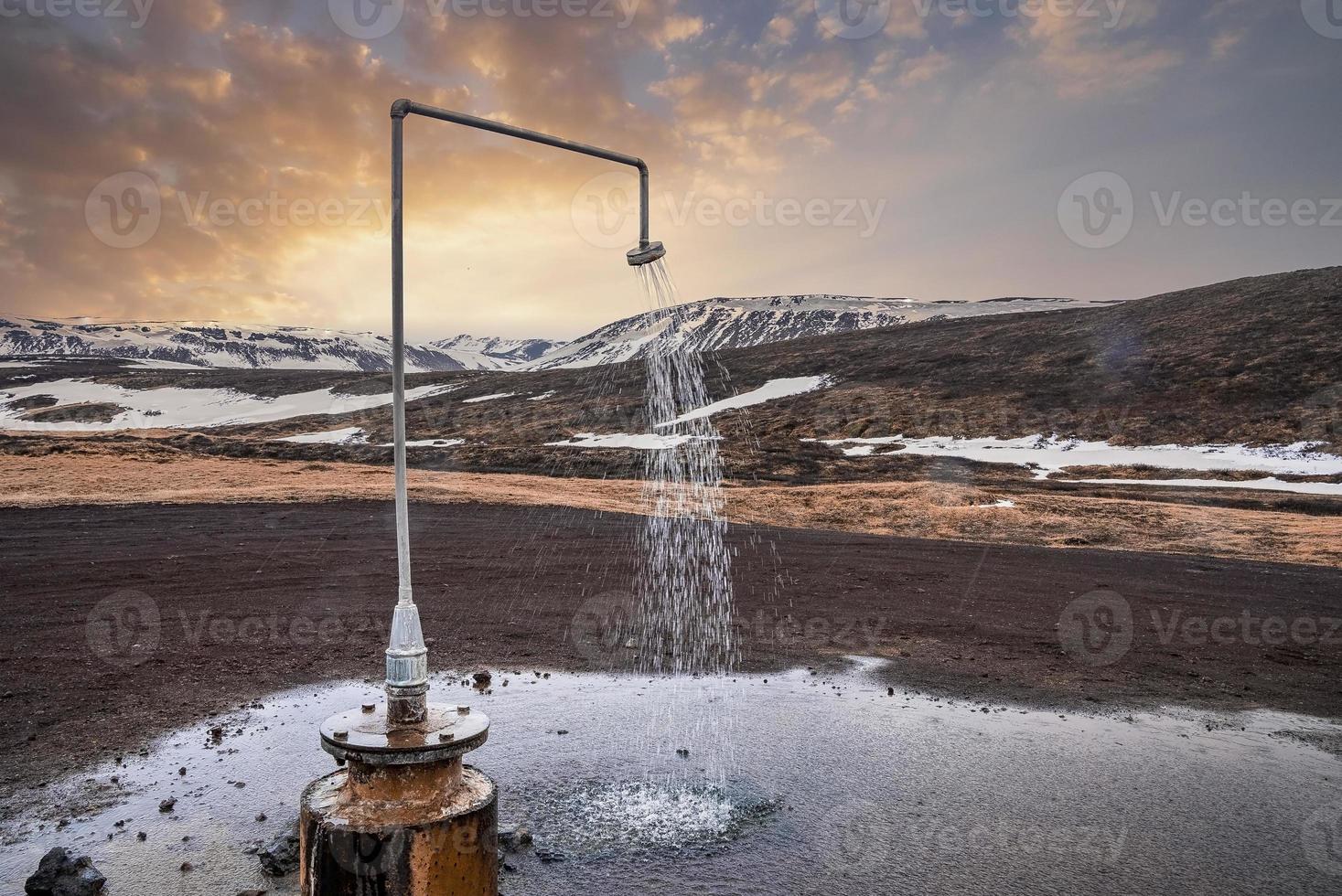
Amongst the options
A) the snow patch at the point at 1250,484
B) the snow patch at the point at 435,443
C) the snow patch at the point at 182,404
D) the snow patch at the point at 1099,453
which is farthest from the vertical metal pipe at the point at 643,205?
the snow patch at the point at 182,404

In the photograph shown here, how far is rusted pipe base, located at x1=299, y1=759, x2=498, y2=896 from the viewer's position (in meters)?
3.38

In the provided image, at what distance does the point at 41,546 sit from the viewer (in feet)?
55.1

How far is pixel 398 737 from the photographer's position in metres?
3.59

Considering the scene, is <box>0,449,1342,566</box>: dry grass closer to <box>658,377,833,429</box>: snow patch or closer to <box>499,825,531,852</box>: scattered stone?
<box>499,825,531,852</box>: scattered stone

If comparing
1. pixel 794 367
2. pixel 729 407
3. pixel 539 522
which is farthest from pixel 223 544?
pixel 794 367

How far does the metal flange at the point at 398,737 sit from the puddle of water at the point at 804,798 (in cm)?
168

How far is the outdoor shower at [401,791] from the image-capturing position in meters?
3.40

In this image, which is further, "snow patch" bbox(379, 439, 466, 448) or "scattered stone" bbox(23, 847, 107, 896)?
"snow patch" bbox(379, 439, 466, 448)

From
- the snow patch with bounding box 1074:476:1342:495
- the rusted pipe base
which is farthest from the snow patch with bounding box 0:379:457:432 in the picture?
the rusted pipe base

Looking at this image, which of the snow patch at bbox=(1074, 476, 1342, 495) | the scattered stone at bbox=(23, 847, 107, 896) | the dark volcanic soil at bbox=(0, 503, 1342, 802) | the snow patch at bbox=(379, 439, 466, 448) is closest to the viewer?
the scattered stone at bbox=(23, 847, 107, 896)

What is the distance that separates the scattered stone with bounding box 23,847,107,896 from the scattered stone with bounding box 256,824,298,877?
0.85 meters

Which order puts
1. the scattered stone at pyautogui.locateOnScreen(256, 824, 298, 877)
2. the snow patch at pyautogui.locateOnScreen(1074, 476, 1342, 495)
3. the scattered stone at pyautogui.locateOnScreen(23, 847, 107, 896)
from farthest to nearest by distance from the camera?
the snow patch at pyautogui.locateOnScreen(1074, 476, 1342, 495) → the scattered stone at pyautogui.locateOnScreen(256, 824, 298, 877) → the scattered stone at pyautogui.locateOnScreen(23, 847, 107, 896)

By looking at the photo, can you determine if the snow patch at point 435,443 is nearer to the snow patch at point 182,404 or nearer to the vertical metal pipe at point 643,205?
the snow patch at point 182,404

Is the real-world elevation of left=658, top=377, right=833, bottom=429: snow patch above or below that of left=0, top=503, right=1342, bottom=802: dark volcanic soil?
above
